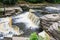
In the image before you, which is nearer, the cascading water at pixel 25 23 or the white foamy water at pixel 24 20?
the cascading water at pixel 25 23

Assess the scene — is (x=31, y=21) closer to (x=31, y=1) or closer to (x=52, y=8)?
(x=52, y=8)

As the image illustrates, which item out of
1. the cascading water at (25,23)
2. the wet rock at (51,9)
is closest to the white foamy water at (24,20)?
the cascading water at (25,23)

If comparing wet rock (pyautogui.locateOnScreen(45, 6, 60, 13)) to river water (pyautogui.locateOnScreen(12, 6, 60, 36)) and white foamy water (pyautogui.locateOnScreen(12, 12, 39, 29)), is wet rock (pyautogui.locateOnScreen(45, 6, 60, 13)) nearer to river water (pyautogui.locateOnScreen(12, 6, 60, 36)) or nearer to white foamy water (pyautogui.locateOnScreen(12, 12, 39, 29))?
river water (pyautogui.locateOnScreen(12, 6, 60, 36))

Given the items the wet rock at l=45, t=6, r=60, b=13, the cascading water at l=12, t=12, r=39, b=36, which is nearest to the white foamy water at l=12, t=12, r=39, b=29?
the cascading water at l=12, t=12, r=39, b=36

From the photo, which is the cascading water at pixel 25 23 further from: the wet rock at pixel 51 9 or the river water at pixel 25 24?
the wet rock at pixel 51 9

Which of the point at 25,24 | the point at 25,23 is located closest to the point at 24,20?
the point at 25,23

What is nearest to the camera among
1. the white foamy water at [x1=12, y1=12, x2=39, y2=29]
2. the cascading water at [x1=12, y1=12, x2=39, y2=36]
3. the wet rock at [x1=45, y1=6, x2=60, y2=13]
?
the cascading water at [x1=12, y1=12, x2=39, y2=36]

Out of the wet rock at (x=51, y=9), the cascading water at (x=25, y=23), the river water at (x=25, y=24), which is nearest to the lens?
the river water at (x=25, y=24)

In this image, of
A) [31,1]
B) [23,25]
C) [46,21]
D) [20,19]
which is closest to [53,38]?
[46,21]

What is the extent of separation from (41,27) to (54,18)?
1.04 meters

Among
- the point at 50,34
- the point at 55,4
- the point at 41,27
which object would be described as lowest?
the point at 55,4

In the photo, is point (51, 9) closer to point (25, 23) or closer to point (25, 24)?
point (25, 23)

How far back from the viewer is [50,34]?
400 inches

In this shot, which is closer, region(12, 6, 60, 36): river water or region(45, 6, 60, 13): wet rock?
region(12, 6, 60, 36): river water
